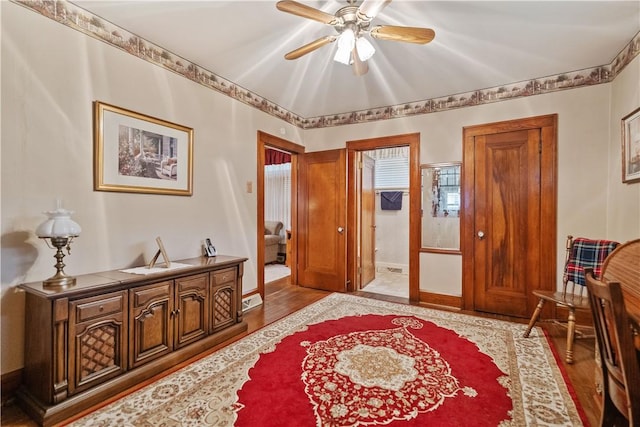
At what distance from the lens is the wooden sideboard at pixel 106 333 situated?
1.70 metres

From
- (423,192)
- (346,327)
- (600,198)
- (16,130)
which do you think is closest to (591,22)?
(600,198)

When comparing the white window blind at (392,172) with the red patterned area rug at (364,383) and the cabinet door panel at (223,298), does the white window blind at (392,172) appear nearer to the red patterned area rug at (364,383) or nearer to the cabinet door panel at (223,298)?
the red patterned area rug at (364,383)

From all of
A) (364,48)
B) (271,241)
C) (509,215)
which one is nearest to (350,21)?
(364,48)

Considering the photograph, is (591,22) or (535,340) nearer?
(591,22)

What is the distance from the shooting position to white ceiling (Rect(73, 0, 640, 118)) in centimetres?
219

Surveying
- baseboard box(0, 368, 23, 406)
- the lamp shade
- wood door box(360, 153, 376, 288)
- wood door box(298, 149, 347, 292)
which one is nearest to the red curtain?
wood door box(298, 149, 347, 292)

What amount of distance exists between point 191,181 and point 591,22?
3.69 meters

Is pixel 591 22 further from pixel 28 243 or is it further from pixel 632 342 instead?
pixel 28 243

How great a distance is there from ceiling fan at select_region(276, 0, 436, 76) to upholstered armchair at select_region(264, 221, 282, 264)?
4967 millimetres

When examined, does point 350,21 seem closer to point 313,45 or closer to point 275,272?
point 313,45

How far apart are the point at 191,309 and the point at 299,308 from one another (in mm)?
1477

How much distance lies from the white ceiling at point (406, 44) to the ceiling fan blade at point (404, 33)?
27cm

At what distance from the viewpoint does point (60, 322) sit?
1702 millimetres

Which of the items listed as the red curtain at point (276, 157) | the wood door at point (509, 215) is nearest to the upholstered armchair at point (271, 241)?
the red curtain at point (276, 157)
